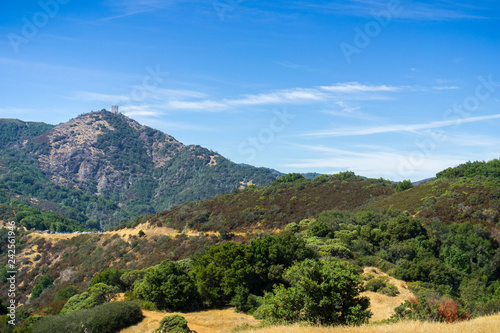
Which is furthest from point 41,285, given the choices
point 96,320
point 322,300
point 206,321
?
point 322,300

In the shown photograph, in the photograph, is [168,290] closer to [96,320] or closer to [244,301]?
[244,301]

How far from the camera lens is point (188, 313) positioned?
23.9 meters

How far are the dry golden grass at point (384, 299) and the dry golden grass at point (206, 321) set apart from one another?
286 inches

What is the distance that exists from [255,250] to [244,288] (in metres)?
4.12

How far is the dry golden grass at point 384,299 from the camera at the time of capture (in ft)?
72.5

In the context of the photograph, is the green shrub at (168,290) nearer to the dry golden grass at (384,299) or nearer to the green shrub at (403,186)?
the dry golden grass at (384,299)

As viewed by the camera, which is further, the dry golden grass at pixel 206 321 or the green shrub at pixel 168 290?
the green shrub at pixel 168 290

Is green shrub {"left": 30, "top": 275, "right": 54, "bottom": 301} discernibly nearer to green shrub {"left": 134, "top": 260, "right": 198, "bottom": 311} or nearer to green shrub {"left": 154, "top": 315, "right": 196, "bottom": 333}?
green shrub {"left": 134, "top": 260, "right": 198, "bottom": 311}

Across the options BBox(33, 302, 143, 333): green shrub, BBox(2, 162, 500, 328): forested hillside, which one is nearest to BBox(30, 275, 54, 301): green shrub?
BBox(2, 162, 500, 328): forested hillside

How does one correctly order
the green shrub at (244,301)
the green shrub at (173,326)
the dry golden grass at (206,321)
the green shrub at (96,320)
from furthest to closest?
1. the green shrub at (244,301)
2. the dry golden grass at (206,321)
3. the green shrub at (173,326)
4. the green shrub at (96,320)

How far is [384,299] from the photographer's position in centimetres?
2536

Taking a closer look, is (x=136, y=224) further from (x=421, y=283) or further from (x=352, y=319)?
(x=352, y=319)

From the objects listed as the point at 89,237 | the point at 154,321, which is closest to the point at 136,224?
the point at 89,237

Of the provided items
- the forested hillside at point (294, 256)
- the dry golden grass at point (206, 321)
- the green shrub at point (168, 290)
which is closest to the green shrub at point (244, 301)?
the forested hillside at point (294, 256)
